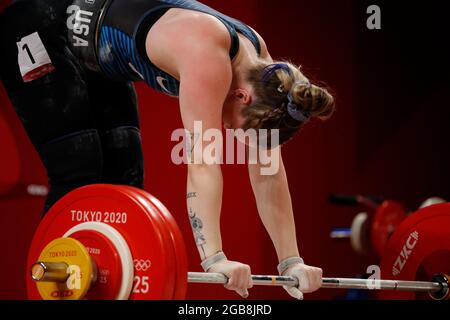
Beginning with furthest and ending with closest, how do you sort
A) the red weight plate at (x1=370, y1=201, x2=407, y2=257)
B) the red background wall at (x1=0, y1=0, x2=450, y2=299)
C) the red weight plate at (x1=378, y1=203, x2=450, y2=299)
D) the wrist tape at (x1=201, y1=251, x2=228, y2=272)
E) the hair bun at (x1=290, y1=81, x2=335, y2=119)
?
the red weight plate at (x1=370, y1=201, x2=407, y2=257) → the red background wall at (x1=0, y1=0, x2=450, y2=299) → the red weight plate at (x1=378, y1=203, x2=450, y2=299) → the hair bun at (x1=290, y1=81, x2=335, y2=119) → the wrist tape at (x1=201, y1=251, x2=228, y2=272)

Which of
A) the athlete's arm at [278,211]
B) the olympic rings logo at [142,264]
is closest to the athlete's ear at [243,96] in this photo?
the athlete's arm at [278,211]

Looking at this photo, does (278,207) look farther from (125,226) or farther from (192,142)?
(125,226)

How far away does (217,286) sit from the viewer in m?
3.46

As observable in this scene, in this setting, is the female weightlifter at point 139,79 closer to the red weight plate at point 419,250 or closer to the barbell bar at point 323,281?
the barbell bar at point 323,281

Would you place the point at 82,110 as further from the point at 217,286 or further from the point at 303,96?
the point at 217,286

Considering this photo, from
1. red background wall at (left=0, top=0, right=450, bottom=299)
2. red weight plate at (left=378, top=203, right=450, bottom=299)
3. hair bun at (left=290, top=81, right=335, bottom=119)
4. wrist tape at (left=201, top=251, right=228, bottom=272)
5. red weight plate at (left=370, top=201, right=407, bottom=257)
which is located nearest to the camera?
wrist tape at (left=201, top=251, right=228, bottom=272)

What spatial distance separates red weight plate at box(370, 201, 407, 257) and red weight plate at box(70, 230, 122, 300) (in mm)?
2434

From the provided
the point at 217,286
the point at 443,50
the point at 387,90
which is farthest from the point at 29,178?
the point at 443,50

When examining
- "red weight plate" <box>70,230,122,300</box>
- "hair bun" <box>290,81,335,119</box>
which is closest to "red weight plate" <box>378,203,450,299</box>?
"hair bun" <box>290,81,335,119</box>

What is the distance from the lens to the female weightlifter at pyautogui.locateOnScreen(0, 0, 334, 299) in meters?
2.08

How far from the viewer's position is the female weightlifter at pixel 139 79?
208cm

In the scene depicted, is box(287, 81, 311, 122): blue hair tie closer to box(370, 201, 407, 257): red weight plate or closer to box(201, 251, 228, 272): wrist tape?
box(201, 251, 228, 272): wrist tape

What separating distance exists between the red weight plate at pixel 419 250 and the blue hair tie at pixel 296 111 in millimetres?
725

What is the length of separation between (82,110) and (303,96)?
2.16 ft
